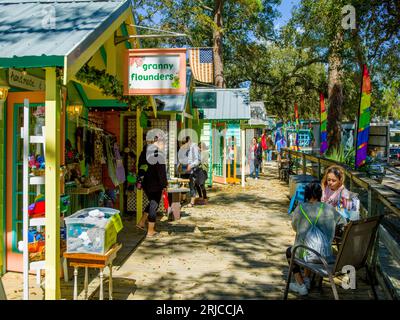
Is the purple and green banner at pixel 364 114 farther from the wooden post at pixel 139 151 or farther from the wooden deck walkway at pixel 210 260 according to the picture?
the wooden post at pixel 139 151

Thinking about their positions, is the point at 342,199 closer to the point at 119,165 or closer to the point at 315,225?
the point at 315,225

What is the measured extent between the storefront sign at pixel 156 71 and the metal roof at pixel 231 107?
382 inches

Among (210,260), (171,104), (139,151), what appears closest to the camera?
(210,260)

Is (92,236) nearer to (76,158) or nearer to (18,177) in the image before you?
(18,177)

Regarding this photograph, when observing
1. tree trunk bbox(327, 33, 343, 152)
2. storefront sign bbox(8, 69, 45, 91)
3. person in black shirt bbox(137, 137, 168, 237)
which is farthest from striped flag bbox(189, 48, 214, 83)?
storefront sign bbox(8, 69, 45, 91)

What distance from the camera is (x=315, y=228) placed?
4.45 m

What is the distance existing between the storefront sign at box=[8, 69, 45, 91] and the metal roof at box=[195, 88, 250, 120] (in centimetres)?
999

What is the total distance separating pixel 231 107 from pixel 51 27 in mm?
11894

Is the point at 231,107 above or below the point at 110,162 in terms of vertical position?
above

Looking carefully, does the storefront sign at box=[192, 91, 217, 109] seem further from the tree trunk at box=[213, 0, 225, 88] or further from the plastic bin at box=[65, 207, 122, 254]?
the plastic bin at box=[65, 207, 122, 254]

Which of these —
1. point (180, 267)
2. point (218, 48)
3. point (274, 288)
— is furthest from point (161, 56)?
point (218, 48)

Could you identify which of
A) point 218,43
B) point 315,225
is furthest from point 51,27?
point 218,43

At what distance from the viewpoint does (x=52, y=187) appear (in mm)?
4145

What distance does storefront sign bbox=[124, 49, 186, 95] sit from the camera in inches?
226
